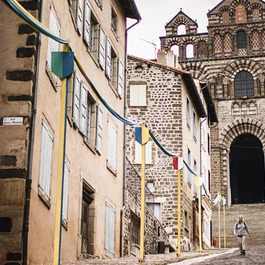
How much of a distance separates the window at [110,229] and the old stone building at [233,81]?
20.4 meters

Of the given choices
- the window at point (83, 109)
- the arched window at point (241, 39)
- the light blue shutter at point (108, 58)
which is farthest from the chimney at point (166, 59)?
the window at point (83, 109)

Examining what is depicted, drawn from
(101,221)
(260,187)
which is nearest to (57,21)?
(101,221)

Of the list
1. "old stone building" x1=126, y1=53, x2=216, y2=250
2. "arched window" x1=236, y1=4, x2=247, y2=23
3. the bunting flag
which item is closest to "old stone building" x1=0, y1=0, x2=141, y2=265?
the bunting flag

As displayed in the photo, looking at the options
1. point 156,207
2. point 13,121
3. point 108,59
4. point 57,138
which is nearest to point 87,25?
point 108,59

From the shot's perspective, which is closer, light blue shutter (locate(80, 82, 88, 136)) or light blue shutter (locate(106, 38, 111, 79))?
light blue shutter (locate(80, 82, 88, 136))

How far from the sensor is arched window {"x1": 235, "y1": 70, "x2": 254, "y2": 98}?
43312 millimetres

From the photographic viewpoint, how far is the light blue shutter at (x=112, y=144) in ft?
59.9

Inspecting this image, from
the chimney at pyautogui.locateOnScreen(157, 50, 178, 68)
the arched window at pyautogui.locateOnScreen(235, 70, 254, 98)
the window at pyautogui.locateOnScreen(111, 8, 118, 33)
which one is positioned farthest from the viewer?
the arched window at pyautogui.locateOnScreen(235, 70, 254, 98)

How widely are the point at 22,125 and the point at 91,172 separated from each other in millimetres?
4681

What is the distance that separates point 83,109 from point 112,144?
2.86 metres

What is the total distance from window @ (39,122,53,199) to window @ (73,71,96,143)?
6.69 ft

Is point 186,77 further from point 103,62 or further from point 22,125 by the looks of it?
point 22,125

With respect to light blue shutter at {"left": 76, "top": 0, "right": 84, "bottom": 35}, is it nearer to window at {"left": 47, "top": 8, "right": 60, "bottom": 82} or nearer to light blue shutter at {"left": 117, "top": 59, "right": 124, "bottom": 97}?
window at {"left": 47, "top": 8, "right": 60, "bottom": 82}

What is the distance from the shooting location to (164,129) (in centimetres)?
2814
